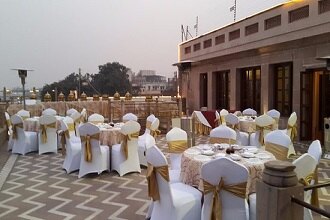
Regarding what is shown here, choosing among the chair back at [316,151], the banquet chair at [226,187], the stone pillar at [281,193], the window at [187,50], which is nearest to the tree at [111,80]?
the window at [187,50]

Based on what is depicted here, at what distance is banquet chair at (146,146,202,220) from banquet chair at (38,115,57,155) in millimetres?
4766

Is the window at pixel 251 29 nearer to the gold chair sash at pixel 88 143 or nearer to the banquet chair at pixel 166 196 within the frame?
the gold chair sash at pixel 88 143

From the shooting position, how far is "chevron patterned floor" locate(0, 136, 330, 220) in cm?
386

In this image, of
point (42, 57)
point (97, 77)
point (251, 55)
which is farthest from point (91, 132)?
point (42, 57)

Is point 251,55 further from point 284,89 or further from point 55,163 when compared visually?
point 55,163

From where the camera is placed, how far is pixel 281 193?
6.01ft

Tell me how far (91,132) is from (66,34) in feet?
52.2

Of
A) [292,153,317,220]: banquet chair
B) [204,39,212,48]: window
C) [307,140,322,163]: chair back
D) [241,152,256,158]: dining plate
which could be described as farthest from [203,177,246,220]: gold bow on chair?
[204,39,212,48]: window

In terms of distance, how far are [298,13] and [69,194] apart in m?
6.89

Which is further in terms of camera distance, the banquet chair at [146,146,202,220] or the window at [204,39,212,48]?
the window at [204,39,212,48]

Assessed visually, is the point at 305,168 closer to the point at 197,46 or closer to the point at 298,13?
the point at 298,13

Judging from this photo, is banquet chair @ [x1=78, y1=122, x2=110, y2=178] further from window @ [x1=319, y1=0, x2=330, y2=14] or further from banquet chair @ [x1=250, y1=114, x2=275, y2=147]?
window @ [x1=319, y1=0, x2=330, y2=14]

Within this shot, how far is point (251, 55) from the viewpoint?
1025 centimetres

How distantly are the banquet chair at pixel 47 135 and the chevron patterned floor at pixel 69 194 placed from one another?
1070 millimetres
